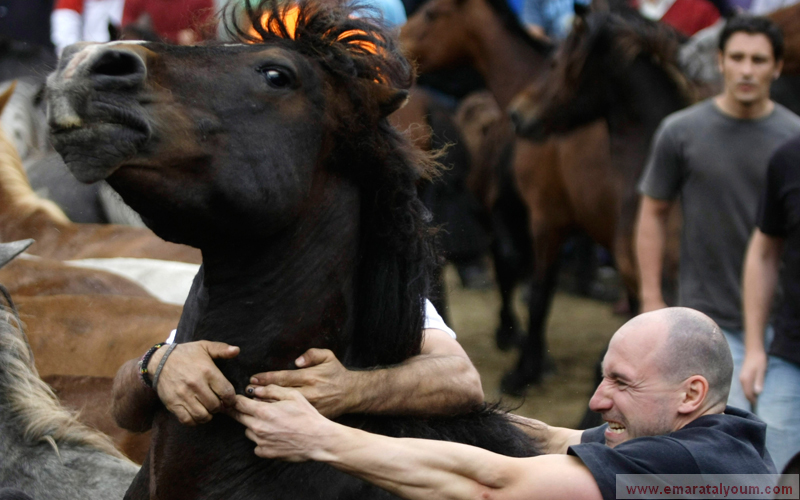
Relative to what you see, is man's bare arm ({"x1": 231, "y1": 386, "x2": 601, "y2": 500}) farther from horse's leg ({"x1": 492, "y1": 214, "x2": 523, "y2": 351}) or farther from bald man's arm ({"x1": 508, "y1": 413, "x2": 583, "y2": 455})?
horse's leg ({"x1": 492, "y1": 214, "x2": 523, "y2": 351})

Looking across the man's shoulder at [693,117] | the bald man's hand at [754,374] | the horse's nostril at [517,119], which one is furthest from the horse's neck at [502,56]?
the bald man's hand at [754,374]

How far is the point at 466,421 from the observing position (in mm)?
2139

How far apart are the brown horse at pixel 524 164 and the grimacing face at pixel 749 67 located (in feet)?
7.28

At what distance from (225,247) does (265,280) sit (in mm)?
115

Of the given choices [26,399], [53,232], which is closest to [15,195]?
[53,232]

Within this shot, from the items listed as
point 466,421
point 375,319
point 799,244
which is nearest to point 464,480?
point 466,421

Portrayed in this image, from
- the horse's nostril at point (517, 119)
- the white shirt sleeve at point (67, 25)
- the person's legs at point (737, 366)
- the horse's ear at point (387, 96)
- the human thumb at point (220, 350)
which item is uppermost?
the horse's ear at point (387, 96)

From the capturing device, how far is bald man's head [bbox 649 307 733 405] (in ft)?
6.45

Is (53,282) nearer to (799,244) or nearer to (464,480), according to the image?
(464,480)

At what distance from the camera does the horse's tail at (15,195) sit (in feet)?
15.9

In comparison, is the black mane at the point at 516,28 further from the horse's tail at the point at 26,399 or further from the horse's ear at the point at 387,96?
the horse's tail at the point at 26,399

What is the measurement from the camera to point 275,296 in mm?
1942

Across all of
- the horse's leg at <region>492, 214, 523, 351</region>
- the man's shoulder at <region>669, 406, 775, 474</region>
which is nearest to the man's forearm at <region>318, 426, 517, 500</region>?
the man's shoulder at <region>669, 406, 775, 474</region>

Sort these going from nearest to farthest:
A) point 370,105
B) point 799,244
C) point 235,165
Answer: point 235,165
point 370,105
point 799,244
